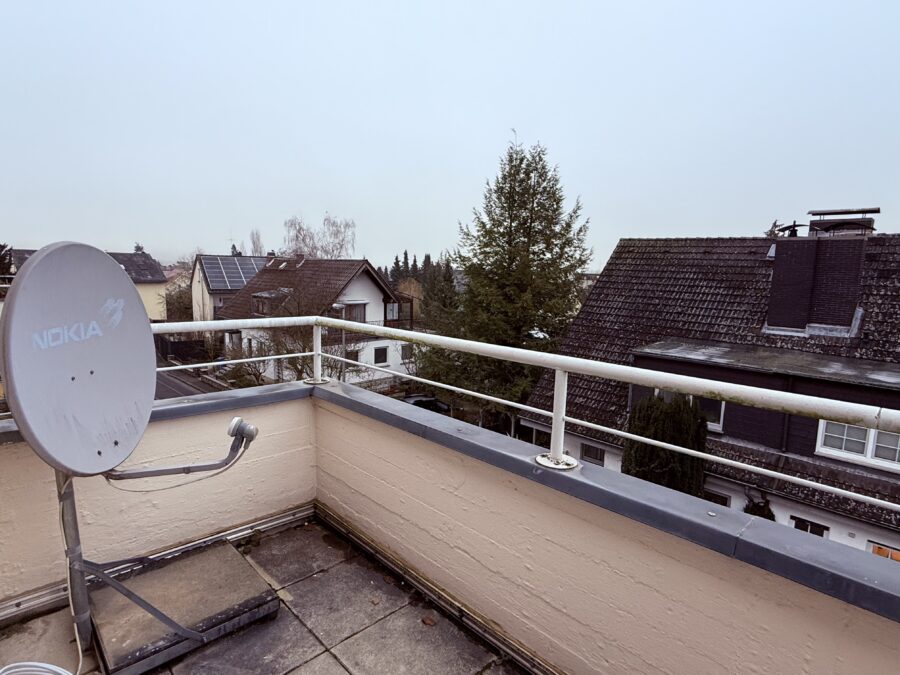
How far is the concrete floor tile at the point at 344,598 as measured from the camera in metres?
1.87

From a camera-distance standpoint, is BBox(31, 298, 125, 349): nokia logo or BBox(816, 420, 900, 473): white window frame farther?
BBox(816, 420, 900, 473): white window frame

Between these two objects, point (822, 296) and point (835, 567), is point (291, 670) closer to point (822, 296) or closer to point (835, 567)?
point (835, 567)

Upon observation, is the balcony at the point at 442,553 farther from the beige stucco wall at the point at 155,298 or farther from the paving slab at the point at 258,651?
the beige stucco wall at the point at 155,298

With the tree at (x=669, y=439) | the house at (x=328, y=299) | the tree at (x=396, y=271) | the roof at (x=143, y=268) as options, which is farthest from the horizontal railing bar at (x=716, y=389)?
the tree at (x=396, y=271)

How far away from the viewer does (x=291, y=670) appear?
1.65 m

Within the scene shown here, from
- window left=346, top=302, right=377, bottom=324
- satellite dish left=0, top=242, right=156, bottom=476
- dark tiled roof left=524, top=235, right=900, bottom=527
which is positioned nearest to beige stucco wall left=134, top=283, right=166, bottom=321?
window left=346, top=302, right=377, bottom=324

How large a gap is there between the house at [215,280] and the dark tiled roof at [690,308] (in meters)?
17.9

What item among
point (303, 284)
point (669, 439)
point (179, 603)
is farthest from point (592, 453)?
point (303, 284)

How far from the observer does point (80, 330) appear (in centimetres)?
140

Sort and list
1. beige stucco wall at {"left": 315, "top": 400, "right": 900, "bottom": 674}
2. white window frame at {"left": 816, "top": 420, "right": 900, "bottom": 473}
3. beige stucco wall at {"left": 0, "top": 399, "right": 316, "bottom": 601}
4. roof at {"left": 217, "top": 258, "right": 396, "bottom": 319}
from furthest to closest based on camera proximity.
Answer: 1. roof at {"left": 217, "top": 258, "right": 396, "bottom": 319}
2. white window frame at {"left": 816, "top": 420, "right": 900, "bottom": 473}
3. beige stucco wall at {"left": 0, "top": 399, "right": 316, "bottom": 601}
4. beige stucco wall at {"left": 315, "top": 400, "right": 900, "bottom": 674}

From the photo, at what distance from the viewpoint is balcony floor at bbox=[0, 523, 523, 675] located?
65.7 inches

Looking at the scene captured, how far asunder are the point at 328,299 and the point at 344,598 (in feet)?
54.2

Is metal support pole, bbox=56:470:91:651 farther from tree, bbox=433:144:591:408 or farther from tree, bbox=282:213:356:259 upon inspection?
tree, bbox=282:213:356:259

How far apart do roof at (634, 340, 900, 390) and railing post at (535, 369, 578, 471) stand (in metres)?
8.42
